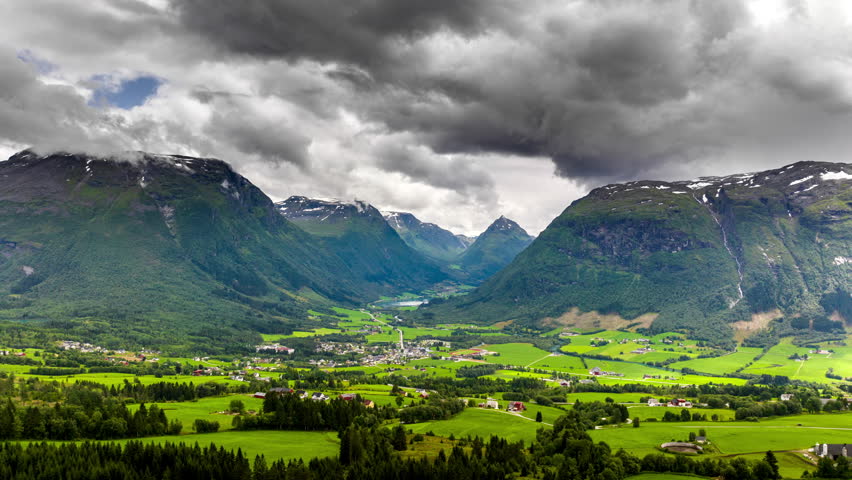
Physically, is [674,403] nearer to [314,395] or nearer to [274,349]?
[314,395]

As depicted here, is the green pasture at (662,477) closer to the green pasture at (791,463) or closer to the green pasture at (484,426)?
the green pasture at (791,463)

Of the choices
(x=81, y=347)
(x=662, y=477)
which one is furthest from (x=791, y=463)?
(x=81, y=347)

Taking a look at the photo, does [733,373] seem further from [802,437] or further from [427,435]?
[427,435]

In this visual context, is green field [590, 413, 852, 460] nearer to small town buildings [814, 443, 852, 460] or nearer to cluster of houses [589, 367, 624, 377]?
small town buildings [814, 443, 852, 460]

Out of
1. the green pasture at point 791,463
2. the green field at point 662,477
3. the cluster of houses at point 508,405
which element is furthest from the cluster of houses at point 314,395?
the green pasture at point 791,463

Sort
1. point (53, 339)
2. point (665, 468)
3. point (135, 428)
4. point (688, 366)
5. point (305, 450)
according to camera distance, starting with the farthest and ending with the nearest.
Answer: point (688, 366) → point (53, 339) → point (135, 428) → point (305, 450) → point (665, 468)

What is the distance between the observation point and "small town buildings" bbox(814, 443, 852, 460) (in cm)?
6701

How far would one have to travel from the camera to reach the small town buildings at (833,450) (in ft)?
220

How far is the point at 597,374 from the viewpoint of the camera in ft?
543

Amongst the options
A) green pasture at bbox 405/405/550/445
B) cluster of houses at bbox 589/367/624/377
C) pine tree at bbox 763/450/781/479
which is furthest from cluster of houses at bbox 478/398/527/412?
cluster of houses at bbox 589/367/624/377

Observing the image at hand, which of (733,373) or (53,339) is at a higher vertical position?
(53,339)

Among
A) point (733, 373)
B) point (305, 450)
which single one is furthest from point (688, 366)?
point (305, 450)

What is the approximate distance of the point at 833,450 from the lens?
2687 inches

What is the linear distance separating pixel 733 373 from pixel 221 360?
160m
